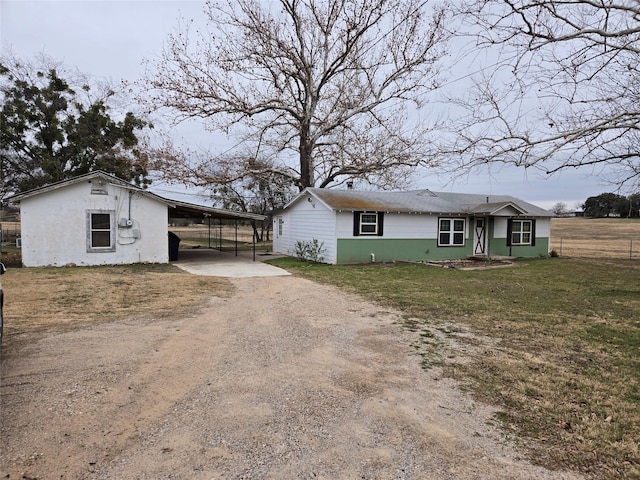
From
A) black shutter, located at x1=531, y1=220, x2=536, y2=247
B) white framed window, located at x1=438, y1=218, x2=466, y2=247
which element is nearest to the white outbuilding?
white framed window, located at x1=438, y1=218, x2=466, y2=247

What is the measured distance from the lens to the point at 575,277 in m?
13.3

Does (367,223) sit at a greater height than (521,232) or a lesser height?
greater

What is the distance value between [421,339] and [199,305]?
14.6ft

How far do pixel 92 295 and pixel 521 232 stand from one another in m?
19.9

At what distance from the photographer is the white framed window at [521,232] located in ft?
67.9

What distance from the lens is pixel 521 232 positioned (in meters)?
21.0

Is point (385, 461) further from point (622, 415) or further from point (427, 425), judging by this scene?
point (622, 415)

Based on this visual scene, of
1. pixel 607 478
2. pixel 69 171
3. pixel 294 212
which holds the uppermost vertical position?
pixel 69 171

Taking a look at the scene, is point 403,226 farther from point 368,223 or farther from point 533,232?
point 533,232

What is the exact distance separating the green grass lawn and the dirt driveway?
37 cm

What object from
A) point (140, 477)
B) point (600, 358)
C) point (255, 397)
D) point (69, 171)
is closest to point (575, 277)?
point (600, 358)

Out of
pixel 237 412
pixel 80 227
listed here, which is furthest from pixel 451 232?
pixel 237 412

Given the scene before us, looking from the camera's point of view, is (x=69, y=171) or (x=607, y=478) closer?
(x=607, y=478)

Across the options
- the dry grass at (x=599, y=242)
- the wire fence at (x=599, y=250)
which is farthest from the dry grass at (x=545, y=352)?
the dry grass at (x=599, y=242)
